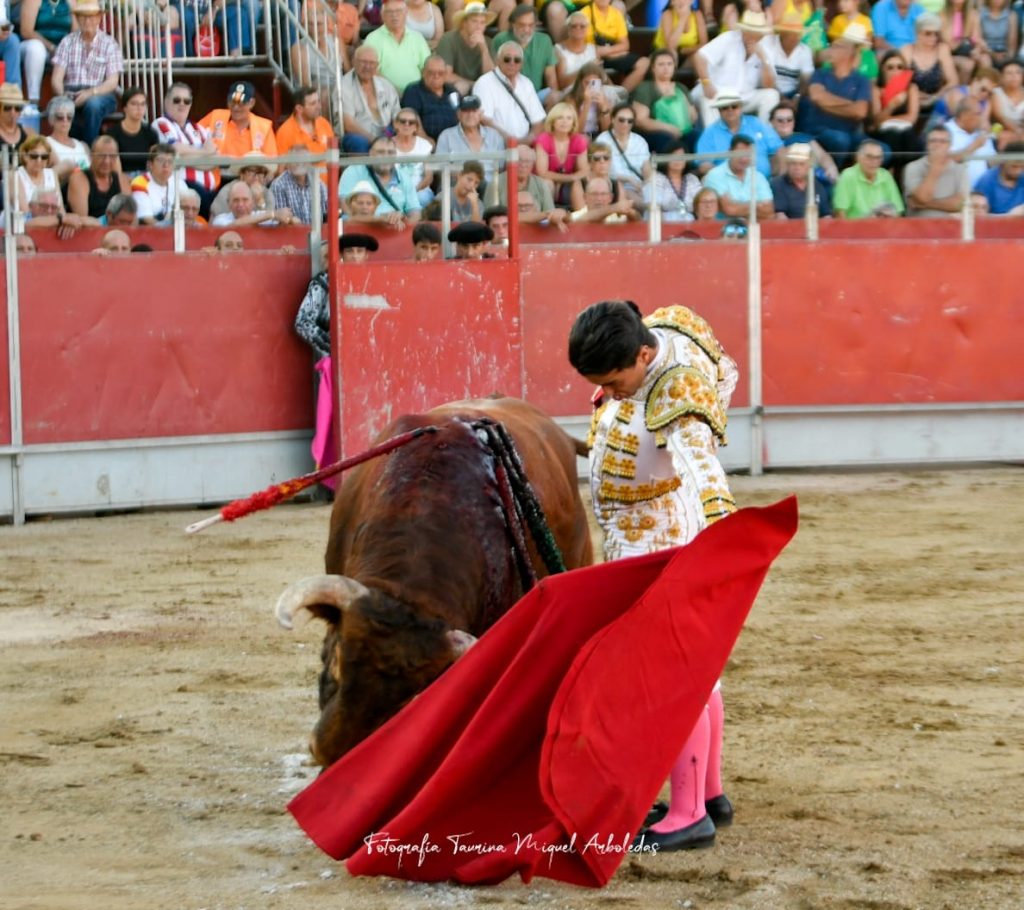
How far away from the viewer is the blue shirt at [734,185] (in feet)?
37.6

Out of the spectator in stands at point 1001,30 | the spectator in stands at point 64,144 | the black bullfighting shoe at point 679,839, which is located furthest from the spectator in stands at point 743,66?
the black bullfighting shoe at point 679,839

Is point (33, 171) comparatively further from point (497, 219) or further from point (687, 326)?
point (687, 326)

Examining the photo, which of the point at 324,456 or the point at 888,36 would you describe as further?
the point at 888,36

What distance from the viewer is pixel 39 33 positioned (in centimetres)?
1165

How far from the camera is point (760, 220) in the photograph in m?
11.6

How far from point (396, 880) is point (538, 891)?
0.99ft

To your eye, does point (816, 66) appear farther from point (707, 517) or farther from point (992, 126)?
point (707, 517)

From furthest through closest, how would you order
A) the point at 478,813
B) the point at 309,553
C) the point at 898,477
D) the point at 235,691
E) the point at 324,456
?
the point at 898,477 < the point at 324,456 < the point at 309,553 < the point at 235,691 < the point at 478,813

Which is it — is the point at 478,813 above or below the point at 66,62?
below

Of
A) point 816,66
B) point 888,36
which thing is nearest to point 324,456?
point 816,66

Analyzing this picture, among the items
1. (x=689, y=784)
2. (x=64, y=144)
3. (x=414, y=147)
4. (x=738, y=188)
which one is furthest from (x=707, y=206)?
(x=689, y=784)

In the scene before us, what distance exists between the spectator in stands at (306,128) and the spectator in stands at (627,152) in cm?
189

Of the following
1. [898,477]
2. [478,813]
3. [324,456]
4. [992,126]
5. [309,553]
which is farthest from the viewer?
[992,126]

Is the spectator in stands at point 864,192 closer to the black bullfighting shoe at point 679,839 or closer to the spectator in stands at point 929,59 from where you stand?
the spectator in stands at point 929,59
